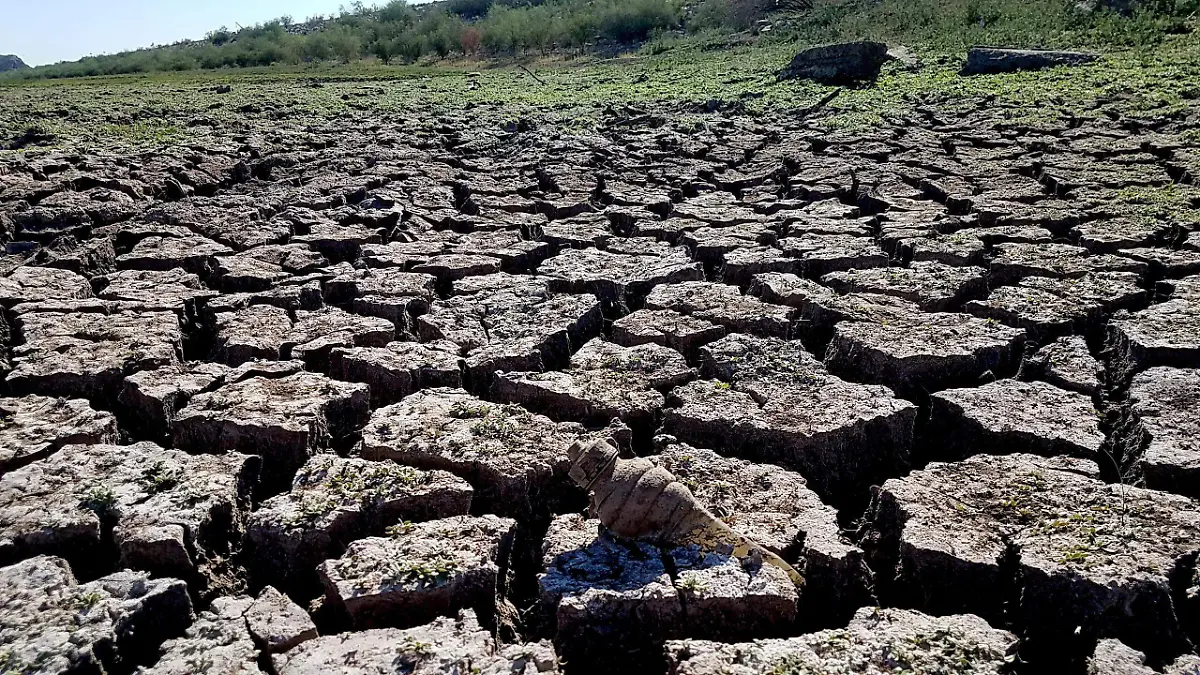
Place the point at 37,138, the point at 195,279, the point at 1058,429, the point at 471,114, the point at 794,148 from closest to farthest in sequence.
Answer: the point at 1058,429 < the point at 195,279 < the point at 794,148 < the point at 37,138 < the point at 471,114

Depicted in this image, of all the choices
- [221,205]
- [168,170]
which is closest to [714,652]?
[221,205]

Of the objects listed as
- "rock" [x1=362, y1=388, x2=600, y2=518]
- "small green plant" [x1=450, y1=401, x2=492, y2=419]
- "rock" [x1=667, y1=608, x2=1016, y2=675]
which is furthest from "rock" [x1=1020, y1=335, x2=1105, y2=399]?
"small green plant" [x1=450, y1=401, x2=492, y2=419]

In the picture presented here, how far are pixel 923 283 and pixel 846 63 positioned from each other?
39.7ft

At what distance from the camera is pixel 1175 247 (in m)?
5.21

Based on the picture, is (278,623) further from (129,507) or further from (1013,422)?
(1013,422)

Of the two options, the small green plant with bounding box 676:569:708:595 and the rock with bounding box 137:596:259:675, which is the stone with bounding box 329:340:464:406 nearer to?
the rock with bounding box 137:596:259:675

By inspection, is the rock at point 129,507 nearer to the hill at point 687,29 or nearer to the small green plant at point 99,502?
the small green plant at point 99,502

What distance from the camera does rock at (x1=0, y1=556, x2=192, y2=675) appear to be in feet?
6.57

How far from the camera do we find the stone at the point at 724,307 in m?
4.14

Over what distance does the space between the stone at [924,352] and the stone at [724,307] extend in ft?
1.09

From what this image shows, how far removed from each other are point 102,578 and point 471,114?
12.2 meters

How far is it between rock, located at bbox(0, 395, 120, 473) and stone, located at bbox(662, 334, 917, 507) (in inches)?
79.8

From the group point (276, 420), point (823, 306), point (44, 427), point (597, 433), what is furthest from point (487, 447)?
point (823, 306)

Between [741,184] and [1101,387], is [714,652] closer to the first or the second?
[1101,387]
